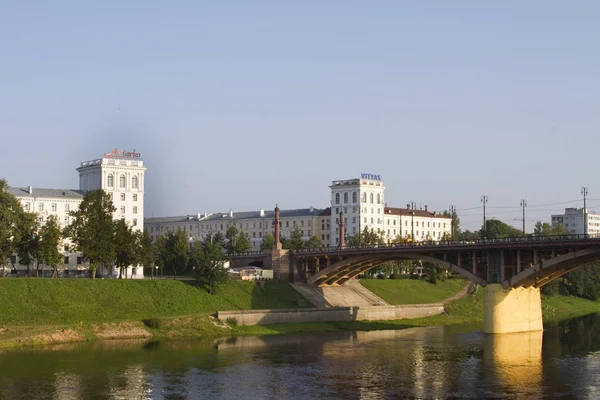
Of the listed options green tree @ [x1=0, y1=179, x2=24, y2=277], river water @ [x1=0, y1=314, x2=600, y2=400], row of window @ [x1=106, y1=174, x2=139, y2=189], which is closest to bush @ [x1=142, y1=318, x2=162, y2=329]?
river water @ [x1=0, y1=314, x2=600, y2=400]

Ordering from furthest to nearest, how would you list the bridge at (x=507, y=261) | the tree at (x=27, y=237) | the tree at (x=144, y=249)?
1. the tree at (x=144, y=249)
2. the tree at (x=27, y=237)
3. the bridge at (x=507, y=261)

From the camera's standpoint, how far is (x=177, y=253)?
138 m

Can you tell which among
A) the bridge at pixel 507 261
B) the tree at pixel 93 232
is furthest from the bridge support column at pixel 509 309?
the tree at pixel 93 232

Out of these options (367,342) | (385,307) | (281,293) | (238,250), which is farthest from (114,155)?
(367,342)

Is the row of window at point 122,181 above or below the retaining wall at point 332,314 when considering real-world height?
above

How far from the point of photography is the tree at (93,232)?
106750 millimetres

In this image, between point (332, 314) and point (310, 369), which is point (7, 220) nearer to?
point (332, 314)

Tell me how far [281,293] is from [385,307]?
1412 cm

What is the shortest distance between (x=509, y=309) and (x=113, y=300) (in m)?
44.8

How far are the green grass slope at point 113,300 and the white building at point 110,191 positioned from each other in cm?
2846

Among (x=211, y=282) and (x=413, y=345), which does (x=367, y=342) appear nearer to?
(x=413, y=345)

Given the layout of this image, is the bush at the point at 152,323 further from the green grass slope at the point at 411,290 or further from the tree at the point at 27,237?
the green grass slope at the point at 411,290

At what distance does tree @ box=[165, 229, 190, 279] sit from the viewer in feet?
454

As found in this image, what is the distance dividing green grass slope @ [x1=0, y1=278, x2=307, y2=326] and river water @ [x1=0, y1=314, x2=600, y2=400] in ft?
28.0
